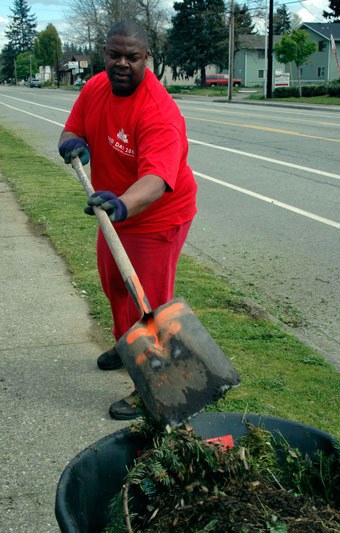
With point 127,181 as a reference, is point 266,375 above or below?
below

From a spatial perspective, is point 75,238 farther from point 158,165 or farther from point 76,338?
point 158,165

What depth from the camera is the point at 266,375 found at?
415 centimetres

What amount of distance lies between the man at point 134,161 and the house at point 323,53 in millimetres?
72043

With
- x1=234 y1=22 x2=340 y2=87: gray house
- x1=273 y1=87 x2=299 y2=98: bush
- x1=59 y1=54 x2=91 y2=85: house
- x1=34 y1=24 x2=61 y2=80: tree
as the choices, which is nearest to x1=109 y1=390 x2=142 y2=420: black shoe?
x1=273 y1=87 x2=299 y2=98: bush

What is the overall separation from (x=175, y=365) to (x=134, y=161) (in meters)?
1.27

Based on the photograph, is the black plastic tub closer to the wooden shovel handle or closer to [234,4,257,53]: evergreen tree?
the wooden shovel handle

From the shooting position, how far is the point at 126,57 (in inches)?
131

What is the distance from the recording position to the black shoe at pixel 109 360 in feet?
14.1

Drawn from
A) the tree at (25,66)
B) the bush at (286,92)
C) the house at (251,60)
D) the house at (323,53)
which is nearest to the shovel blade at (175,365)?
the bush at (286,92)

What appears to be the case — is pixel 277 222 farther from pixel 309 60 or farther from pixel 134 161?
pixel 309 60

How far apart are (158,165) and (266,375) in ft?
5.25

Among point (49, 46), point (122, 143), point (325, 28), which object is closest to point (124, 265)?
point (122, 143)

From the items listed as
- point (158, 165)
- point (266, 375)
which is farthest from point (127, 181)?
point (266, 375)

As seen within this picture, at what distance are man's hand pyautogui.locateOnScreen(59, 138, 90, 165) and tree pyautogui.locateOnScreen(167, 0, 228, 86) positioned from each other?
72377 mm
